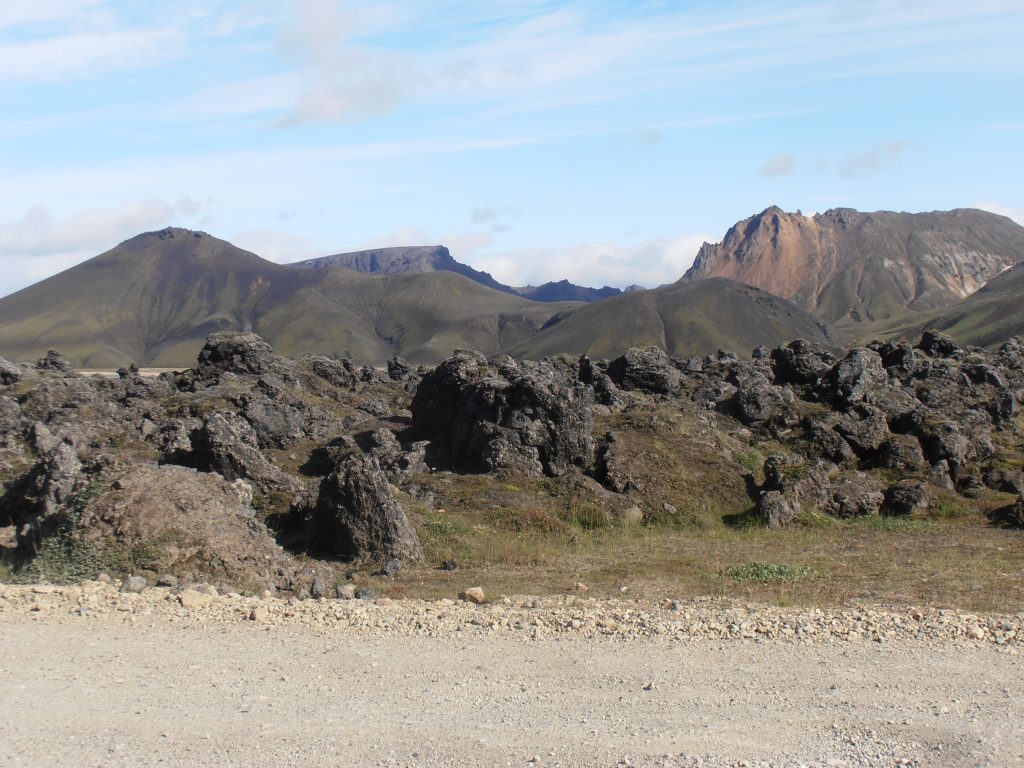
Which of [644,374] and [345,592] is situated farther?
[644,374]

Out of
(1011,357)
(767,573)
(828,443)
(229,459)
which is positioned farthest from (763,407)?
(1011,357)

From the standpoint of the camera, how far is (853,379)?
3719cm

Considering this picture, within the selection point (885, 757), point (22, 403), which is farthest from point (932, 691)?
point (22, 403)

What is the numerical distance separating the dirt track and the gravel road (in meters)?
0.03

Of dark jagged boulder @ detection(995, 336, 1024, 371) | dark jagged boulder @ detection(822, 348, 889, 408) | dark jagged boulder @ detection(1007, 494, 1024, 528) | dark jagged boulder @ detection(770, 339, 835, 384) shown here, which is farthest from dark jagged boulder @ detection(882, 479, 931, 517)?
dark jagged boulder @ detection(995, 336, 1024, 371)

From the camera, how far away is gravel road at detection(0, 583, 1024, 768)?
9.25m

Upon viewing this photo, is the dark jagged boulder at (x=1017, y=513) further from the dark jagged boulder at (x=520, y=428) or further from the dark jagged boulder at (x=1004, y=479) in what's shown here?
the dark jagged boulder at (x=520, y=428)

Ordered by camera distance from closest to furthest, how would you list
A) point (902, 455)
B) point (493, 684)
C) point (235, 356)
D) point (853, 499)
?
point (493, 684), point (853, 499), point (902, 455), point (235, 356)

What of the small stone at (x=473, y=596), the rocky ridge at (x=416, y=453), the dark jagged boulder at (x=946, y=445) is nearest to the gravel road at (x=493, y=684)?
the small stone at (x=473, y=596)

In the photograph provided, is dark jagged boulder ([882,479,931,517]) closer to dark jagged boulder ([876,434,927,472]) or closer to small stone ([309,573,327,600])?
dark jagged boulder ([876,434,927,472])

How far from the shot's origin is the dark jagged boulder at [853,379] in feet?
119

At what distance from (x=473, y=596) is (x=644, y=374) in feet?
91.6

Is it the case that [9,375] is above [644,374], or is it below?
above

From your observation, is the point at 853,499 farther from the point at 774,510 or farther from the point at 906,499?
the point at 774,510
